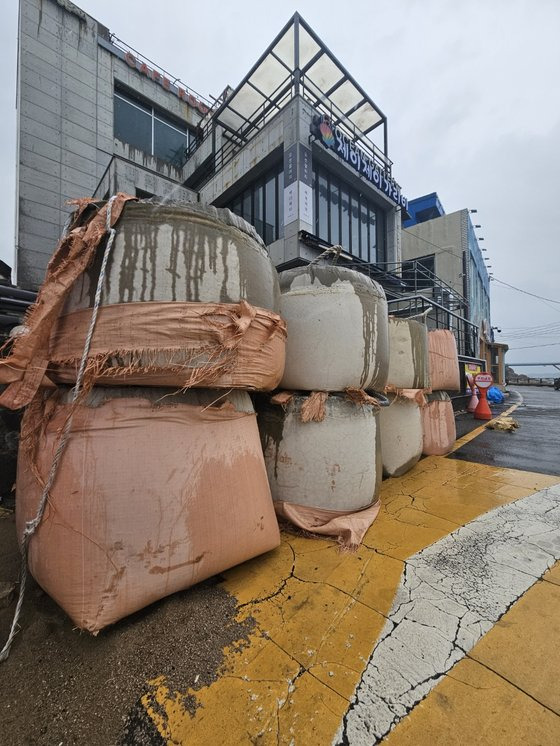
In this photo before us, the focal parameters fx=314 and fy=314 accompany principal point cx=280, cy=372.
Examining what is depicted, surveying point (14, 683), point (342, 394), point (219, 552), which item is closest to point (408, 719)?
point (219, 552)

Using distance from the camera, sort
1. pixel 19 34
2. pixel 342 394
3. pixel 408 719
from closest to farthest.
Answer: pixel 408 719 → pixel 342 394 → pixel 19 34

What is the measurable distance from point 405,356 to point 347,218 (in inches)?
351

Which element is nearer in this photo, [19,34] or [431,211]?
[19,34]

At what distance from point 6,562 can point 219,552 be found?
129 centimetres

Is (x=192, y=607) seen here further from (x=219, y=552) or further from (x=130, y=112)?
(x=130, y=112)

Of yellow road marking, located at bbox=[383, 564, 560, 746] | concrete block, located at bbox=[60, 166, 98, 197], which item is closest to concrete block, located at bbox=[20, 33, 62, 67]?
concrete block, located at bbox=[60, 166, 98, 197]

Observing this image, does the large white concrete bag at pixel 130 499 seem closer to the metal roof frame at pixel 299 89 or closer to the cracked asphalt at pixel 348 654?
the cracked asphalt at pixel 348 654

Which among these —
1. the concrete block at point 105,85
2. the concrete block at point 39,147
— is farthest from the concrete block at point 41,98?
the concrete block at point 105,85

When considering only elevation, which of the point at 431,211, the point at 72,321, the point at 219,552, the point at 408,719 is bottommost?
the point at 408,719

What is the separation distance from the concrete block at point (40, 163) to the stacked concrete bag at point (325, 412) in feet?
34.6

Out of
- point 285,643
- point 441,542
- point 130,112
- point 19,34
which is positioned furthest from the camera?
point 130,112

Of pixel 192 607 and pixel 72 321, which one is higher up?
pixel 72 321

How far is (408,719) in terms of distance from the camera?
3.19 feet

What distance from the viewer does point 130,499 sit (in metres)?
1.31
